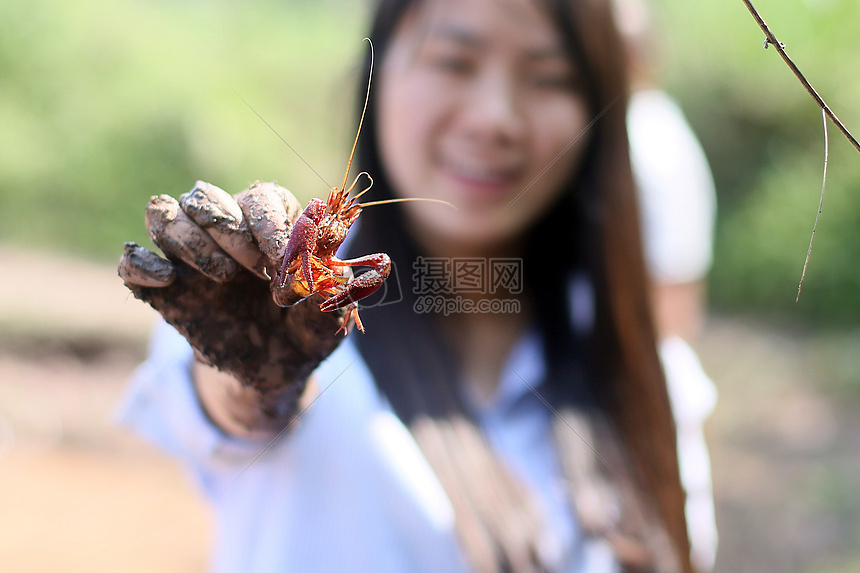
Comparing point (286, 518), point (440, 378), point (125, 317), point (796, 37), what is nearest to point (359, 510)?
point (286, 518)

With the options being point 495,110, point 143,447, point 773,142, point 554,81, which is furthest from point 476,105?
point 773,142

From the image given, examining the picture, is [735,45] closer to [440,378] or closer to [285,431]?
[440,378]

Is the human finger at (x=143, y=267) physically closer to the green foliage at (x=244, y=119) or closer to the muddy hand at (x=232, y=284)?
the muddy hand at (x=232, y=284)

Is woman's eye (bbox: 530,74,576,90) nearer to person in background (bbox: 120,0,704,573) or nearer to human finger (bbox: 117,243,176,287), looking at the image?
person in background (bbox: 120,0,704,573)

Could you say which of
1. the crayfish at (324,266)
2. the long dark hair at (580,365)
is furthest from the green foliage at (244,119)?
the crayfish at (324,266)

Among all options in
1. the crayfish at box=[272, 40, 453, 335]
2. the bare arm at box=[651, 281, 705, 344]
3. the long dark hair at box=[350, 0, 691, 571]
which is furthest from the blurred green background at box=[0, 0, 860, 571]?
the crayfish at box=[272, 40, 453, 335]

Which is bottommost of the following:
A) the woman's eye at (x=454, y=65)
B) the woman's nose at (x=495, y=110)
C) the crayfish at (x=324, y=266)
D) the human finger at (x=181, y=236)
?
the woman's nose at (x=495, y=110)

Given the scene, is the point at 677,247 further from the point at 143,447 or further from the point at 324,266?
the point at 143,447

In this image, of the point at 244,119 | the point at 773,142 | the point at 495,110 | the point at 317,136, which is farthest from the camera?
the point at 244,119
